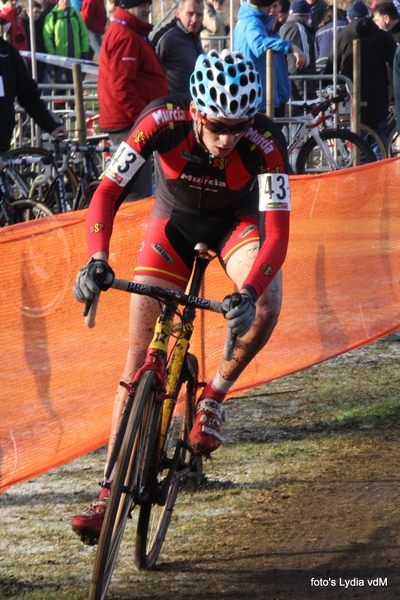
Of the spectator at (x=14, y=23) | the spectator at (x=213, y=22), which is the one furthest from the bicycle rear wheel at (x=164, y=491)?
the spectator at (x=213, y=22)

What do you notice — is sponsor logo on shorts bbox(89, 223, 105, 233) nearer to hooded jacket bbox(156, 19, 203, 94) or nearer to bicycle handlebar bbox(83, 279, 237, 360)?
bicycle handlebar bbox(83, 279, 237, 360)

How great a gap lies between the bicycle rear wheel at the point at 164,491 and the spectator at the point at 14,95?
487cm

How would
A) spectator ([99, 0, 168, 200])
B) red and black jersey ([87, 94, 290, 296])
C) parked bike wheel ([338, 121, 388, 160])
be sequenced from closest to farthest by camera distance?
red and black jersey ([87, 94, 290, 296]), spectator ([99, 0, 168, 200]), parked bike wheel ([338, 121, 388, 160])

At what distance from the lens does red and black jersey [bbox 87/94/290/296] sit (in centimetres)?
420

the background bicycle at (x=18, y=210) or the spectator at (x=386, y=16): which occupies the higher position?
the spectator at (x=386, y=16)

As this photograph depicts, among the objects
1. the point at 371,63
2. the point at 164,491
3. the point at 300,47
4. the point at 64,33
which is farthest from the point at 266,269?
the point at 64,33

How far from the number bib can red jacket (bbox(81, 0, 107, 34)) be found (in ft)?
41.4

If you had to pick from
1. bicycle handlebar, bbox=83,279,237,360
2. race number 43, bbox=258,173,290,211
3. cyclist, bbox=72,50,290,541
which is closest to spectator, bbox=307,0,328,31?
cyclist, bbox=72,50,290,541

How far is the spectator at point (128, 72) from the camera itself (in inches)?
334

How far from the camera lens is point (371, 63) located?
13086 millimetres

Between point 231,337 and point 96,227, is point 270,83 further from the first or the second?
point 231,337

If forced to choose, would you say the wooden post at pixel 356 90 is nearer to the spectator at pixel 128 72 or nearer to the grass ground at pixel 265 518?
the spectator at pixel 128 72

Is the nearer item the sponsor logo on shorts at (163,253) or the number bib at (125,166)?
the number bib at (125,166)

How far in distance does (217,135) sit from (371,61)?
9.61 m
